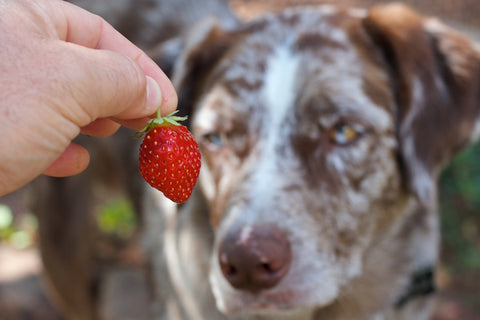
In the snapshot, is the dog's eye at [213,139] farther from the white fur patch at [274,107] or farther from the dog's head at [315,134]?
the white fur patch at [274,107]

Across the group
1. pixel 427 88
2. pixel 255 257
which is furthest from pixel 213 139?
pixel 427 88

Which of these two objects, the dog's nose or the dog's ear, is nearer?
the dog's nose

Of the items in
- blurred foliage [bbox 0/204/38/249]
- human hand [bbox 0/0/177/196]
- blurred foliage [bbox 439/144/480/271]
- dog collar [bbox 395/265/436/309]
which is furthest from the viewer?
blurred foliage [bbox 0/204/38/249]

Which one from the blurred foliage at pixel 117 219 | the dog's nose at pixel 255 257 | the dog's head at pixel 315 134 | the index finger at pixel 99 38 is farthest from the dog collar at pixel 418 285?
the blurred foliage at pixel 117 219

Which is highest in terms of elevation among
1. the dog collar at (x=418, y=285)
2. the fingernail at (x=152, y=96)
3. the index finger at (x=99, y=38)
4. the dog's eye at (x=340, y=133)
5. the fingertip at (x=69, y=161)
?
the index finger at (x=99, y=38)

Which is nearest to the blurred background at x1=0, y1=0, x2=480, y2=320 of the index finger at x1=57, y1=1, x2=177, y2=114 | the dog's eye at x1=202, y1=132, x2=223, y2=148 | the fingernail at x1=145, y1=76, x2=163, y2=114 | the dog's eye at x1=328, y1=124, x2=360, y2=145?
the dog's eye at x1=202, y1=132, x2=223, y2=148

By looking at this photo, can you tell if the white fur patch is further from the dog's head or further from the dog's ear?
the dog's ear
